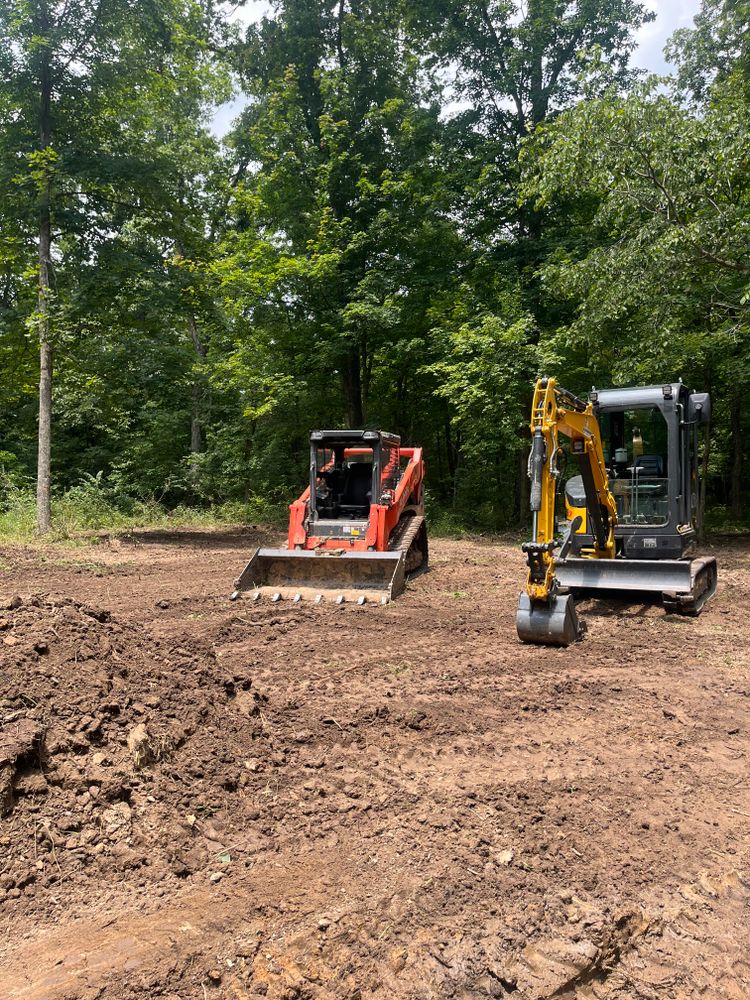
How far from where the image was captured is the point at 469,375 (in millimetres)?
16188

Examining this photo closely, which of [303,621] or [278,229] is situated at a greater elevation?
[278,229]

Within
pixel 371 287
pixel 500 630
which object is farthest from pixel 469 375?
pixel 500 630

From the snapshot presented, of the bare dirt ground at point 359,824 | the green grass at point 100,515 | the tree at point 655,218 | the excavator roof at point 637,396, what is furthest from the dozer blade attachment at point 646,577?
the green grass at point 100,515

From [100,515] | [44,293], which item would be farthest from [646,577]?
[100,515]

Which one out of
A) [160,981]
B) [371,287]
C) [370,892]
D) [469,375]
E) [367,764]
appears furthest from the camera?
[371,287]

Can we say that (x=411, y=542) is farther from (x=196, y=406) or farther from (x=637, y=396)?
(x=196, y=406)

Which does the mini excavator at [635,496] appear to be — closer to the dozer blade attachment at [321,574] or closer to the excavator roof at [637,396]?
the excavator roof at [637,396]

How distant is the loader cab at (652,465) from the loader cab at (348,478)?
2985mm

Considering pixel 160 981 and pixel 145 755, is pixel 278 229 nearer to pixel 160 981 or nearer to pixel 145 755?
pixel 145 755

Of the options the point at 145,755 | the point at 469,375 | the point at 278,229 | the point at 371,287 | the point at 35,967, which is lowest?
the point at 35,967

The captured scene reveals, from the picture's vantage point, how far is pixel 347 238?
62.4 ft

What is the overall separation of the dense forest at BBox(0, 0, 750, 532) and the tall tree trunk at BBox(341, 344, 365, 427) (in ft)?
0.23

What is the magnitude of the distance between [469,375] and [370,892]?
46.9ft

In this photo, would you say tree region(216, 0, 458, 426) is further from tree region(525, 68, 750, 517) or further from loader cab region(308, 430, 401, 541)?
loader cab region(308, 430, 401, 541)
